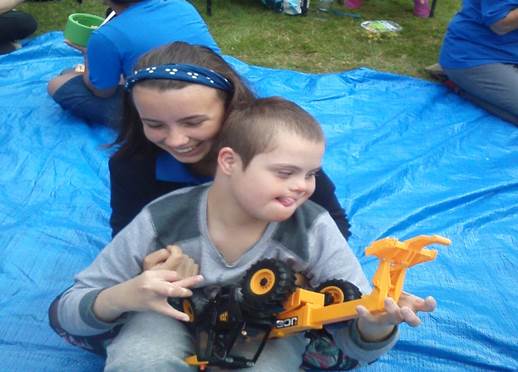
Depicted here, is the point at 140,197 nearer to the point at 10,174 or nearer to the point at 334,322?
the point at 334,322

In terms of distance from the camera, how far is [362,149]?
2.26m

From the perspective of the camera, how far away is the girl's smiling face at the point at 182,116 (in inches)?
42.4

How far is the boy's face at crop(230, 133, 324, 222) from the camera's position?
0.96 metres

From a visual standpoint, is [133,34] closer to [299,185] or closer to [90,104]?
[90,104]

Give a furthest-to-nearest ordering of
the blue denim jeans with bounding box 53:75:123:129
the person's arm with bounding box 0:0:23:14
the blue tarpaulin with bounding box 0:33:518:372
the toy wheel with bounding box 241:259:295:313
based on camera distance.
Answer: the person's arm with bounding box 0:0:23:14, the blue denim jeans with bounding box 53:75:123:129, the blue tarpaulin with bounding box 0:33:518:372, the toy wheel with bounding box 241:259:295:313

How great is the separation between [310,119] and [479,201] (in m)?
1.19

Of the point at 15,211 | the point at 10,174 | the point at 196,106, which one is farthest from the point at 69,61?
the point at 196,106

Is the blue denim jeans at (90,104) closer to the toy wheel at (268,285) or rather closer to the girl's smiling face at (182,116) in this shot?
the girl's smiling face at (182,116)

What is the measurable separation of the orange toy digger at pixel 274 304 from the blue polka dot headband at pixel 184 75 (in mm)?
365

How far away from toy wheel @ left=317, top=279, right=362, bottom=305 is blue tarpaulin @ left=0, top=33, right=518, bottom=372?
48 cm

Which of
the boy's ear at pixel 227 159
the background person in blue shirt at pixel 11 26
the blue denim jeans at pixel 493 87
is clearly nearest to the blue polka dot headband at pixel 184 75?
the boy's ear at pixel 227 159

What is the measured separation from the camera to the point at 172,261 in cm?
101

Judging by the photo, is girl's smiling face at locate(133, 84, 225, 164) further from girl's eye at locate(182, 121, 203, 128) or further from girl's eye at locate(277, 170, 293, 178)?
girl's eye at locate(277, 170, 293, 178)

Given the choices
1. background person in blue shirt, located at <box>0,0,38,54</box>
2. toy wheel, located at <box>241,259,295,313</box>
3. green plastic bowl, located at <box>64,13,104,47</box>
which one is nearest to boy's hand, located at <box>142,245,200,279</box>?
toy wheel, located at <box>241,259,295,313</box>
